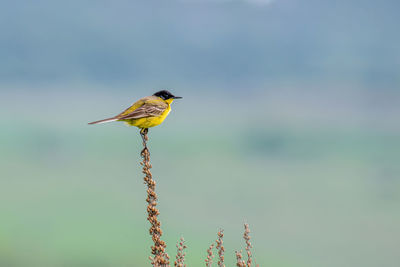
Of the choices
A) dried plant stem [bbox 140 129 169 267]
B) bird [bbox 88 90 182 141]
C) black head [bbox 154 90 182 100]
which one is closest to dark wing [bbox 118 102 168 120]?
bird [bbox 88 90 182 141]

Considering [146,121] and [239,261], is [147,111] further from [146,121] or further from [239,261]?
[239,261]

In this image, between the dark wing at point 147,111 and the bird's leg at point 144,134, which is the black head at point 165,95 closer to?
the dark wing at point 147,111

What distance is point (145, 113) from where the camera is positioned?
505 cm

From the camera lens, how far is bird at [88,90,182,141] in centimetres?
496

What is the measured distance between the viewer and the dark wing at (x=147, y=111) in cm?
493

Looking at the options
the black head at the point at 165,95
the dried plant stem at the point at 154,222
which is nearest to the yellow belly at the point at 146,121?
the black head at the point at 165,95

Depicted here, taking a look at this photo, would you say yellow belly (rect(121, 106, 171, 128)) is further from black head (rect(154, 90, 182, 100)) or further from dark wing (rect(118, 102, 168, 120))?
black head (rect(154, 90, 182, 100))

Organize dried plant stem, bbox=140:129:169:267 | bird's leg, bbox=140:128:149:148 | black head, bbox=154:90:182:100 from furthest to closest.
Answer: black head, bbox=154:90:182:100, bird's leg, bbox=140:128:149:148, dried plant stem, bbox=140:129:169:267

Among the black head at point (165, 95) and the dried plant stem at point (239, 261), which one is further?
the black head at point (165, 95)

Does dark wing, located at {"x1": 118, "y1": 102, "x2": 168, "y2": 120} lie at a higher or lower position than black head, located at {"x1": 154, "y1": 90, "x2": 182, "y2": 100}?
lower

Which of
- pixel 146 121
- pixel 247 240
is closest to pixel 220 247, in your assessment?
pixel 247 240

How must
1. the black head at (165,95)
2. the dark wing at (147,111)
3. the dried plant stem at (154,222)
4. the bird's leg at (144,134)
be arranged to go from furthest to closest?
the black head at (165,95)
the dark wing at (147,111)
the bird's leg at (144,134)
the dried plant stem at (154,222)

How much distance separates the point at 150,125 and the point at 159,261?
2.17 m

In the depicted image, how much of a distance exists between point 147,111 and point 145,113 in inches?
2.8
